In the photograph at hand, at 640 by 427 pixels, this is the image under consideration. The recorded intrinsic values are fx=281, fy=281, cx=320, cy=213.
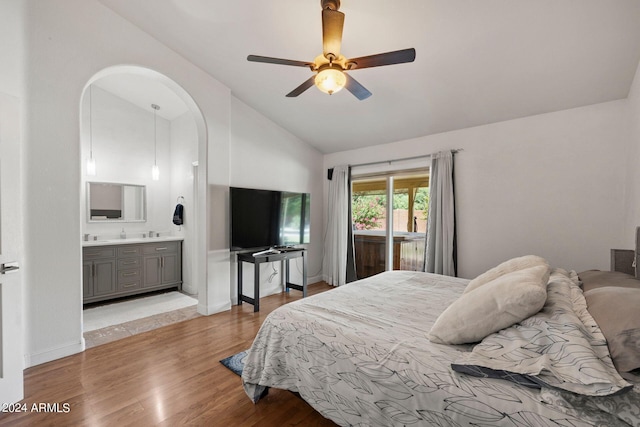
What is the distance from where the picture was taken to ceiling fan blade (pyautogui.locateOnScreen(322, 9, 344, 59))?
1854 mm

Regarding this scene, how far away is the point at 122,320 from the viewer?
3.27 metres

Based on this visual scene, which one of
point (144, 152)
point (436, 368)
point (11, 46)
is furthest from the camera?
point (144, 152)

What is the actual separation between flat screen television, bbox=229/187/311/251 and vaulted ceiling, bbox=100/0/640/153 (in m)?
1.32

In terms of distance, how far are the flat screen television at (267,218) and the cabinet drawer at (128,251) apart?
1628 millimetres

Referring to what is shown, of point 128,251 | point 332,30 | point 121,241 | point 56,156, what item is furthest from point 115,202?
point 332,30

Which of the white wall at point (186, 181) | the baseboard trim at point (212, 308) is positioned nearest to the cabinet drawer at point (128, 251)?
the white wall at point (186, 181)

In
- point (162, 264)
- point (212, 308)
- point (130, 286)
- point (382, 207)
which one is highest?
point (382, 207)

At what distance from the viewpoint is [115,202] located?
4.45 meters

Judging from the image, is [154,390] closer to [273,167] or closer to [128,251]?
[128,251]

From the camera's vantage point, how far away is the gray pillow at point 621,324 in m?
0.99

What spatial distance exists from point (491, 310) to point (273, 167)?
3596 millimetres

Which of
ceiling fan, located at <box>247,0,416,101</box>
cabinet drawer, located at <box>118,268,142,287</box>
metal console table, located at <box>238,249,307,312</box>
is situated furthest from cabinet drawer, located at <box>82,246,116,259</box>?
ceiling fan, located at <box>247,0,416,101</box>

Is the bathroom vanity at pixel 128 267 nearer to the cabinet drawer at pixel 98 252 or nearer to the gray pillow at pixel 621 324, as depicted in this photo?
the cabinet drawer at pixel 98 252

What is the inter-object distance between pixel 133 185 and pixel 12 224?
2.92m
